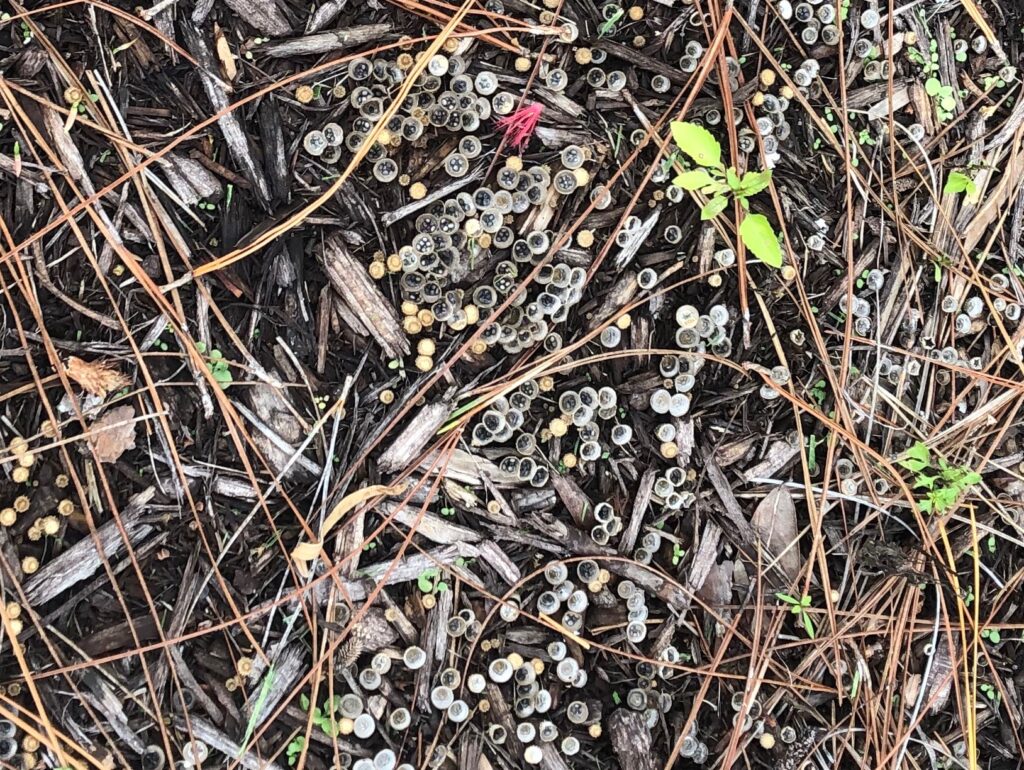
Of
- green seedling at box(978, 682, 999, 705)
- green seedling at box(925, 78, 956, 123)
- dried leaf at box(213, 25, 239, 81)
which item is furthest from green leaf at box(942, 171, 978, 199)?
dried leaf at box(213, 25, 239, 81)

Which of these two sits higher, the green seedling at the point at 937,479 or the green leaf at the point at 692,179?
the green leaf at the point at 692,179

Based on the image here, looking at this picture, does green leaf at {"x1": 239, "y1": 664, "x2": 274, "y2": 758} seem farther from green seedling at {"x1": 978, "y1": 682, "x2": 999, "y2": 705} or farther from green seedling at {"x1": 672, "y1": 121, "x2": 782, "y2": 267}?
green seedling at {"x1": 978, "y1": 682, "x2": 999, "y2": 705}

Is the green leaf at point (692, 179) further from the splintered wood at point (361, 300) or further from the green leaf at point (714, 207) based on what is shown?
the splintered wood at point (361, 300)

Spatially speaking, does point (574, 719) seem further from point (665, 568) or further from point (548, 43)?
point (548, 43)

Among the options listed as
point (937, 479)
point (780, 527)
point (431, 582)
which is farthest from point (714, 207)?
point (431, 582)

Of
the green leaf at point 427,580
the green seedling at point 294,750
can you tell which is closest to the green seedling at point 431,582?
the green leaf at point 427,580

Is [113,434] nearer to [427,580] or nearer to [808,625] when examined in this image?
[427,580]
